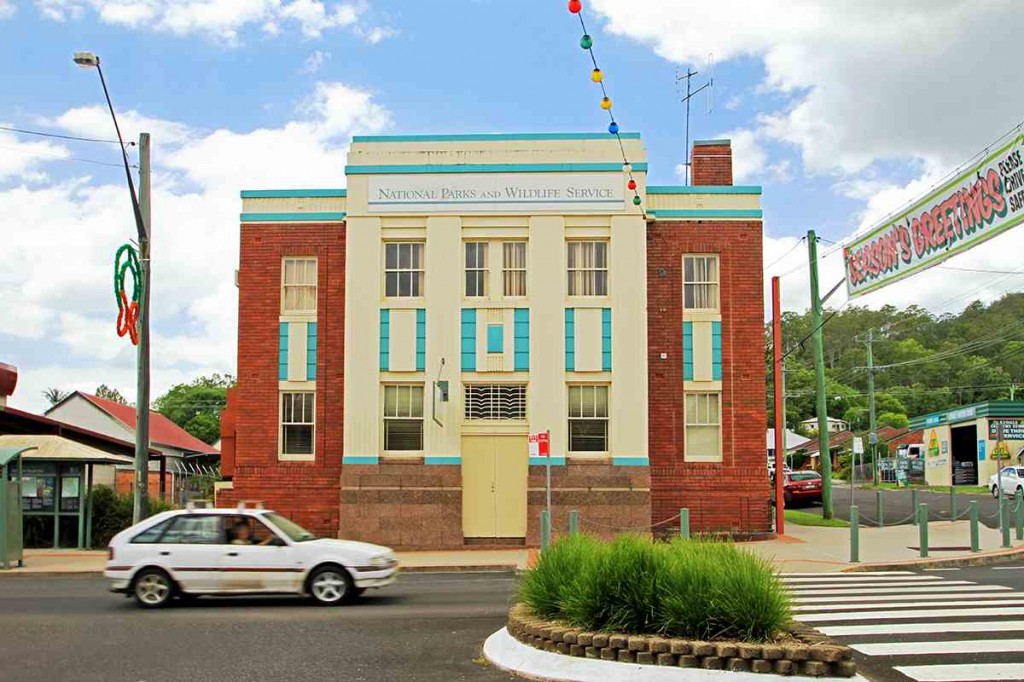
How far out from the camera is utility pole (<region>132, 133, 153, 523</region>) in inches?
893

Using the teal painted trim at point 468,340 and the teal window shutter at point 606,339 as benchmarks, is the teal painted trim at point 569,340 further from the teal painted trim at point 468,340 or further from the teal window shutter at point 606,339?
the teal painted trim at point 468,340

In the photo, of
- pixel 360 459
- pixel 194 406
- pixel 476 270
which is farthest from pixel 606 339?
→ pixel 194 406

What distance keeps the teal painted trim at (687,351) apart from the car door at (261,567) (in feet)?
44.2

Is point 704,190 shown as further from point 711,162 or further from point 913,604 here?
point 913,604

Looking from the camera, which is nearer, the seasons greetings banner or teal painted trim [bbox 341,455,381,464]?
the seasons greetings banner

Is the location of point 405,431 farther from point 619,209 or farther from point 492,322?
point 619,209

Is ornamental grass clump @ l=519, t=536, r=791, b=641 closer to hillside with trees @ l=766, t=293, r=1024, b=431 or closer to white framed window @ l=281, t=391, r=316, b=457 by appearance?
white framed window @ l=281, t=391, r=316, b=457

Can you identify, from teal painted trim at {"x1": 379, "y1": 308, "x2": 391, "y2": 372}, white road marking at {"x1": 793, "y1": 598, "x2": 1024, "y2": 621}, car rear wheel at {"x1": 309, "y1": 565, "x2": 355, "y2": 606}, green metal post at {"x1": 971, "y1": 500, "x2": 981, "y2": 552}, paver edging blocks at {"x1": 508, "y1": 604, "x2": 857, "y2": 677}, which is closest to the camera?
paver edging blocks at {"x1": 508, "y1": 604, "x2": 857, "y2": 677}

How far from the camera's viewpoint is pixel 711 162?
28469mm

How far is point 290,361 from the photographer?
2697 cm

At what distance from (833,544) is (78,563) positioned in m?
16.3

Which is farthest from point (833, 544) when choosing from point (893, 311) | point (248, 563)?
point (893, 311)

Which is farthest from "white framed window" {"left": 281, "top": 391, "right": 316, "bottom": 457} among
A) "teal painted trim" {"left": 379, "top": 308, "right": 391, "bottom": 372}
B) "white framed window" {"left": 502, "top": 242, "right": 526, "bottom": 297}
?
"white framed window" {"left": 502, "top": 242, "right": 526, "bottom": 297}

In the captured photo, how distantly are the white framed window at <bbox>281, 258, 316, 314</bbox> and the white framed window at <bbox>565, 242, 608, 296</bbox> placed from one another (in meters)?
6.27
